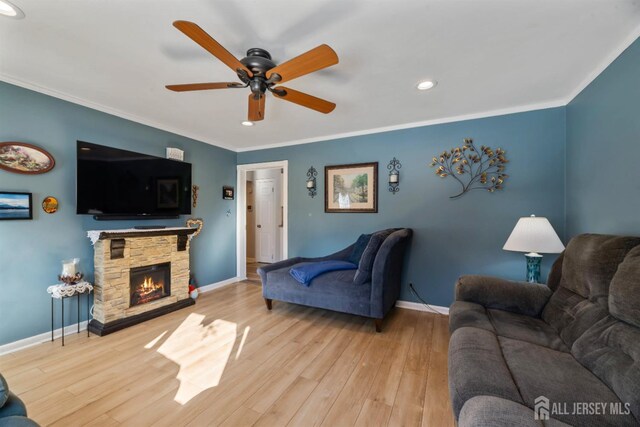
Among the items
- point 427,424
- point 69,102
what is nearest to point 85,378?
point 427,424

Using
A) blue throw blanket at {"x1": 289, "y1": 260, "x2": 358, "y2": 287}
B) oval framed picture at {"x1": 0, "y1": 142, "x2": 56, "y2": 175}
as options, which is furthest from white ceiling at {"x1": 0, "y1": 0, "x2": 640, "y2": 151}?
blue throw blanket at {"x1": 289, "y1": 260, "x2": 358, "y2": 287}

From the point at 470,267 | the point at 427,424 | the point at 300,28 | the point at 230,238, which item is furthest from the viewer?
the point at 230,238

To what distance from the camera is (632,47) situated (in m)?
1.67

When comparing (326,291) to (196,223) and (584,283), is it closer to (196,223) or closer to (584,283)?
(584,283)

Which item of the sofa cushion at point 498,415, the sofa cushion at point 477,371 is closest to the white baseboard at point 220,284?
the sofa cushion at point 477,371

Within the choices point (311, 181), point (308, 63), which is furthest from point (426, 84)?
point (311, 181)

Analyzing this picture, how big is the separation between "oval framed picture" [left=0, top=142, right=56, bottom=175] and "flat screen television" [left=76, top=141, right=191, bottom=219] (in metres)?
0.24

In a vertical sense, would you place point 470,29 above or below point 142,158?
above

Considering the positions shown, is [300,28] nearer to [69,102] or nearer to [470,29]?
[470,29]

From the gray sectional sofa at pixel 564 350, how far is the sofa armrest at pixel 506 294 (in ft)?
0.04

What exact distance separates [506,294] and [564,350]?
58 cm

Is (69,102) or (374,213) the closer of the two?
(69,102)

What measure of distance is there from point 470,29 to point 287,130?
244cm

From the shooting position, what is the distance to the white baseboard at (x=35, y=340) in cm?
222
